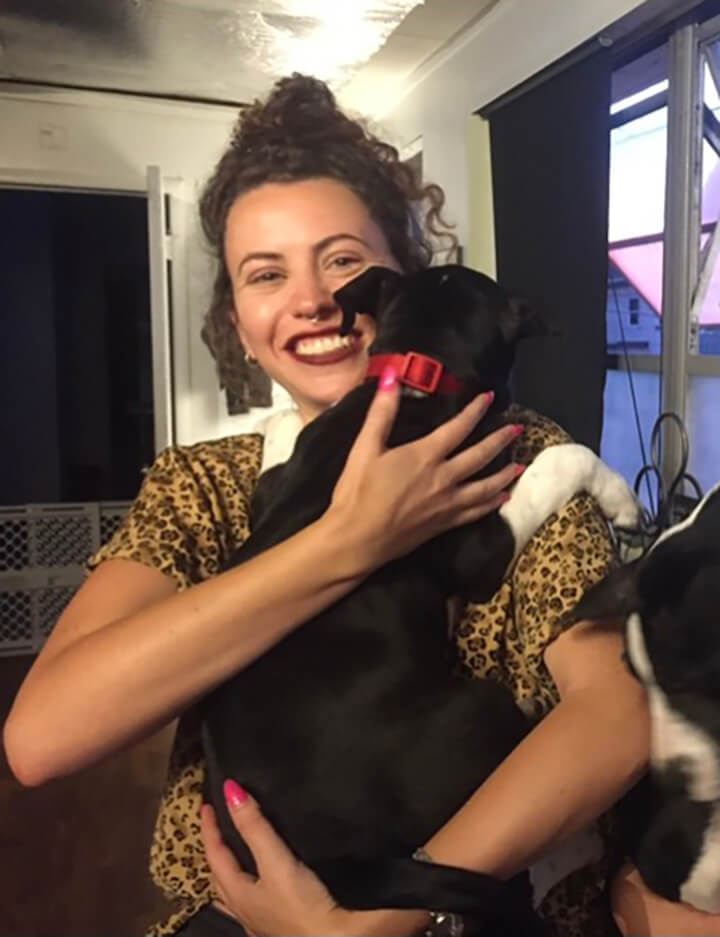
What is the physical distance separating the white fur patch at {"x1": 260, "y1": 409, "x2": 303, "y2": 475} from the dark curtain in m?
1.63

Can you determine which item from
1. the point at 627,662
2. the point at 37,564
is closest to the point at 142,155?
the point at 37,564

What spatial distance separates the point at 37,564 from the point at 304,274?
152 inches

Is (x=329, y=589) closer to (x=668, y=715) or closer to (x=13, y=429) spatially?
(x=668, y=715)

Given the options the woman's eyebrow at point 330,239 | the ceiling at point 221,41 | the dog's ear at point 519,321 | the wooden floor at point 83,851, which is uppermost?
the ceiling at point 221,41

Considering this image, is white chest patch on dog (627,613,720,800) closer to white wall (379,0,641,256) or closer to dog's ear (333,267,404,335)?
dog's ear (333,267,404,335)

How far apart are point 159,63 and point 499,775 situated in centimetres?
387

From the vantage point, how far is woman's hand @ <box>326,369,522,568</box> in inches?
37.7

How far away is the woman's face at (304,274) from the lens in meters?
1.25

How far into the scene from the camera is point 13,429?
19.4ft

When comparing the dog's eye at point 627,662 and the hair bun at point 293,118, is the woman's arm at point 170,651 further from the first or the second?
the hair bun at point 293,118

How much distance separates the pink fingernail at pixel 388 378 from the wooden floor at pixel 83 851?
2076 millimetres

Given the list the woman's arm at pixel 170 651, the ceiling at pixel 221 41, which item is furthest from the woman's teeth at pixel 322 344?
the ceiling at pixel 221 41

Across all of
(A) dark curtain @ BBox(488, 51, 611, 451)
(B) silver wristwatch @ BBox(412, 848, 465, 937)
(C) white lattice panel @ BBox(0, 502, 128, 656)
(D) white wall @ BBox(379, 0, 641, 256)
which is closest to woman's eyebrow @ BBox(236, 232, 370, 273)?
(B) silver wristwatch @ BBox(412, 848, 465, 937)

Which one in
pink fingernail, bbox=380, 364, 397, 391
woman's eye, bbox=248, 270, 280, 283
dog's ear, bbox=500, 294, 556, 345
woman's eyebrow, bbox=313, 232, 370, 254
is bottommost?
pink fingernail, bbox=380, 364, 397, 391
